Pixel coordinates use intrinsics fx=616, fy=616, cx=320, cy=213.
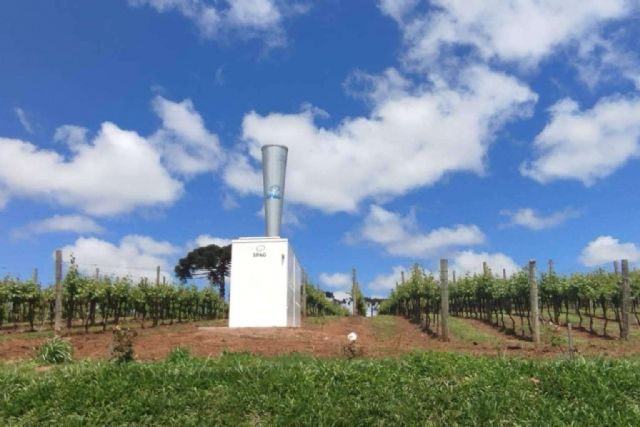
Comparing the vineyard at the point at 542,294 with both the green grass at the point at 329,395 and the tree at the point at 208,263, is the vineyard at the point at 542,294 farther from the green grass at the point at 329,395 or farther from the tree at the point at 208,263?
the tree at the point at 208,263

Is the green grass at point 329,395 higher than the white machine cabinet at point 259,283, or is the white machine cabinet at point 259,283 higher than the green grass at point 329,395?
the white machine cabinet at point 259,283

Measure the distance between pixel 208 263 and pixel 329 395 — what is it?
157 ft

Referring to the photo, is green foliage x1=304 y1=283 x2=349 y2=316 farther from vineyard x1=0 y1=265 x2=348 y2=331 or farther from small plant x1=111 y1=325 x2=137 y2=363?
small plant x1=111 y1=325 x2=137 y2=363

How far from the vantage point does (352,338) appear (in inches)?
341

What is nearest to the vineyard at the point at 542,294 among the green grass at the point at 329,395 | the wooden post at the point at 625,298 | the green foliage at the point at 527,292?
the green foliage at the point at 527,292

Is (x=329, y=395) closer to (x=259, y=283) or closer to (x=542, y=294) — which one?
(x=259, y=283)

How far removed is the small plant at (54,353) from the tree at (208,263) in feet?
143

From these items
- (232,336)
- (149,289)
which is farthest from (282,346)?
(149,289)

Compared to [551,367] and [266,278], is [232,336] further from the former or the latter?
[551,367]

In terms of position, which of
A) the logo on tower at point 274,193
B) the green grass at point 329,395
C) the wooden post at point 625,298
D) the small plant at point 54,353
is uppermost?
the logo on tower at point 274,193

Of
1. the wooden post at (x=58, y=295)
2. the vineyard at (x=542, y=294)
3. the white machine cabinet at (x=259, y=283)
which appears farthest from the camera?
the vineyard at (x=542, y=294)

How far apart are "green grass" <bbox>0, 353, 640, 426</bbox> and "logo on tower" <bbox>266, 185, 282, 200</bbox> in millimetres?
13377

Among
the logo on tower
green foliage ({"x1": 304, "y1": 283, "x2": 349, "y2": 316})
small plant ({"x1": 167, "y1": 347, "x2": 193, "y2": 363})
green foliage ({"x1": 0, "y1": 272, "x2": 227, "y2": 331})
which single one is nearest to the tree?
green foliage ({"x1": 304, "y1": 283, "x2": 349, "y2": 316})

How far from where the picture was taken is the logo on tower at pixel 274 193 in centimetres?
2006
